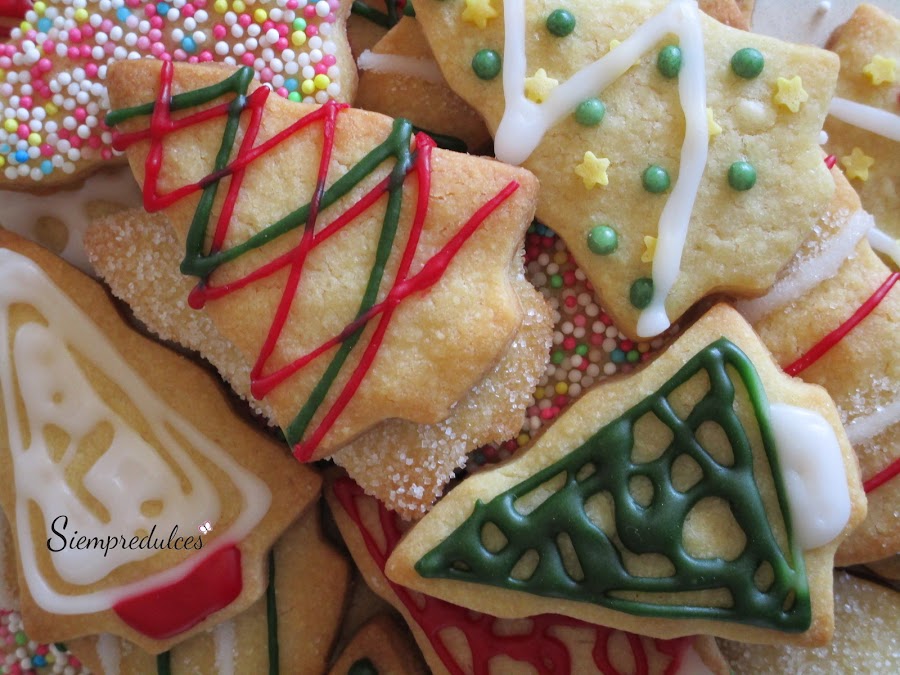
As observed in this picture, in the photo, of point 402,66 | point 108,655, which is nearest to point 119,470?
point 108,655

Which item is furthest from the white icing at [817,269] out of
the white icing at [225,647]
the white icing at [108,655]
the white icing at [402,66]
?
the white icing at [108,655]

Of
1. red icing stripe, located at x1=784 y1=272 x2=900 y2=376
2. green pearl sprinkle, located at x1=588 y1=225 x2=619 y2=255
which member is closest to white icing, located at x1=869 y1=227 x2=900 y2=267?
red icing stripe, located at x1=784 y1=272 x2=900 y2=376

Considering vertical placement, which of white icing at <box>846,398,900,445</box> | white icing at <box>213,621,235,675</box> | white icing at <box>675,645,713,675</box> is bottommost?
white icing at <box>213,621,235,675</box>

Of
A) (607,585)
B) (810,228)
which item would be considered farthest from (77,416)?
(810,228)

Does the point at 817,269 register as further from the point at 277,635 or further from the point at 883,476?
the point at 277,635

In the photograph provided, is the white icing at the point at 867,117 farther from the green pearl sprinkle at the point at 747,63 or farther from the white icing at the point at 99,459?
the white icing at the point at 99,459

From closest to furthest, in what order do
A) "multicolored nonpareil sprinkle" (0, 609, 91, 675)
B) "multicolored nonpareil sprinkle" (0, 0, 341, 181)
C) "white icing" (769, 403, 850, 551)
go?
"white icing" (769, 403, 850, 551) → "multicolored nonpareil sprinkle" (0, 0, 341, 181) → "multicolored nonpareil sprinkle" (0, 609, 91, 675)

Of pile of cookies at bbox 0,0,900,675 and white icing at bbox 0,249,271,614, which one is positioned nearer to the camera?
pile of cookies at bbox 0,0,900,675

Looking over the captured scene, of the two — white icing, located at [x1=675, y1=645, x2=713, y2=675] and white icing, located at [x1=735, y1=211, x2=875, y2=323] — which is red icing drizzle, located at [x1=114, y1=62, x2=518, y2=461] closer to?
white icing, located at [x1=735, y1=211, x2=875, y2=323]
